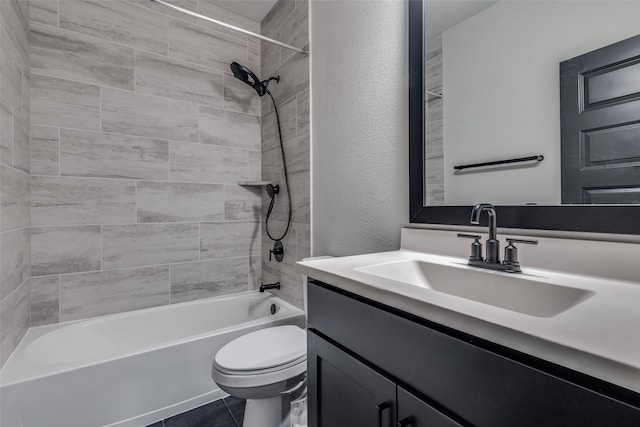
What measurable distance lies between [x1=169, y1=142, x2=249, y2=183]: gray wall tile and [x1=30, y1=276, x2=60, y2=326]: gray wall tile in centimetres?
89

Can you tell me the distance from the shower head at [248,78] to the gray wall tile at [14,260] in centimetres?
150

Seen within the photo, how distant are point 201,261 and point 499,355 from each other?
2.05 meters

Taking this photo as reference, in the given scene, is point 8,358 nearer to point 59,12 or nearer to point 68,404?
point 68,404

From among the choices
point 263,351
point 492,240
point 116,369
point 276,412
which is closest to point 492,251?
point 492,240

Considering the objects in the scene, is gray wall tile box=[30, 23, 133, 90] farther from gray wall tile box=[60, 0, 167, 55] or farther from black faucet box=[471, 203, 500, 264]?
black faucet box=[471, 203, 500, 264]

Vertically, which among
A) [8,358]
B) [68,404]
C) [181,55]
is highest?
[181,55]

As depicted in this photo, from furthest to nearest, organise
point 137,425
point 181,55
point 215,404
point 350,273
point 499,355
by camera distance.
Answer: point 181,55
point 215,404
point 137,425
point 350,273
point 499,355

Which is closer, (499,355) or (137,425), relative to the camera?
(499,355)

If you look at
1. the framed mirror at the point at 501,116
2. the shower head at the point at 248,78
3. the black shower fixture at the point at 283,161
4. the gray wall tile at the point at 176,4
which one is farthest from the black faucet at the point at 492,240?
the gray wall tile at the point at 176,4

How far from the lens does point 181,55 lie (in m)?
2.07

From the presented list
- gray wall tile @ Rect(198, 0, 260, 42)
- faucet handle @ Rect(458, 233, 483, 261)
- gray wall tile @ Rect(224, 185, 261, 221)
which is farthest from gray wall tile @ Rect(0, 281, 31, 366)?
gray wall tile @ Rect(198, 0, 260, 42)

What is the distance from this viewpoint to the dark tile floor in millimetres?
1487

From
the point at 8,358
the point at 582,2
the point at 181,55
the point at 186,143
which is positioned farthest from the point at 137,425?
the point at 582,2

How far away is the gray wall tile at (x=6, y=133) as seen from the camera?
1.24 meters
